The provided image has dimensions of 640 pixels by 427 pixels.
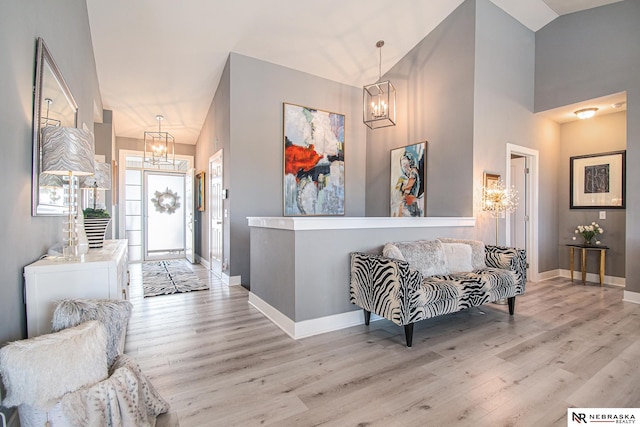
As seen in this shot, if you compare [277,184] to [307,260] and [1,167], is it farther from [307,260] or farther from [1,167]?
[1,167]

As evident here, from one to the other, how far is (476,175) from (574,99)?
2.04 m

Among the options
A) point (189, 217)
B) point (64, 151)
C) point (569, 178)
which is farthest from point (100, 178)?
point (569, 178)

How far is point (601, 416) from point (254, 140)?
459 cm

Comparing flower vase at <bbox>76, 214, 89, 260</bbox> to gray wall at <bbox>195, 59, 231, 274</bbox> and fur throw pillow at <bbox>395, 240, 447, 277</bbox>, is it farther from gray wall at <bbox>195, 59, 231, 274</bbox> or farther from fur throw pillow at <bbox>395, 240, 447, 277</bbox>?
fur throw pillow at <bbox>395, 240, 447, 277</bbox>

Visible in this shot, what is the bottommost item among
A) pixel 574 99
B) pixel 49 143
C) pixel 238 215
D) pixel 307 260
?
pixel 307 260

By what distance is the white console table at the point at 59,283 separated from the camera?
161cm

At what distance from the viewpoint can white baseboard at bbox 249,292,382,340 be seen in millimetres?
2762

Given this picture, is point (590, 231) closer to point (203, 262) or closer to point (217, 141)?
point (217, 141)

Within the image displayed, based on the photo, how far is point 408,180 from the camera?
5113mm

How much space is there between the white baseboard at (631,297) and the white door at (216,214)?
572 centimetres

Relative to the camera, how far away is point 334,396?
6.17 ft

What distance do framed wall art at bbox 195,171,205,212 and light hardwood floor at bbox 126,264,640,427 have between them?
11.8 ft

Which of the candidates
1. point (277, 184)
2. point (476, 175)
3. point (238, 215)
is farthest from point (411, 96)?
point (238, 215)

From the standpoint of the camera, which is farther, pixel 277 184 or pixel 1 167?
pixel 277 184
